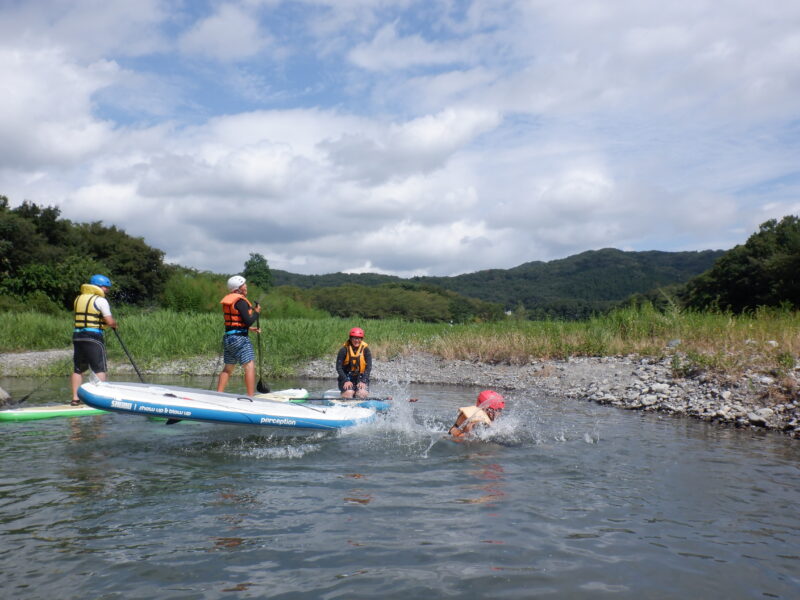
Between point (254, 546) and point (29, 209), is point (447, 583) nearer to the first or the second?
point (254, 546)

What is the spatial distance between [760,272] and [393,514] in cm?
3798

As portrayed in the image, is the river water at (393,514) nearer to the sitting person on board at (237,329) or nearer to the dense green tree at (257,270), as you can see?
the sitting person on board at (237,329)

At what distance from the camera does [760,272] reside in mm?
35844

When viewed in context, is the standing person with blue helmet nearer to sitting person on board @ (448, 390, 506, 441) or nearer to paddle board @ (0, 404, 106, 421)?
paddle board @ (0, 404, 106, 421)

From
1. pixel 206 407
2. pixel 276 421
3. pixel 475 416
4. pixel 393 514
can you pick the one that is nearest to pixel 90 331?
pixel 206 407

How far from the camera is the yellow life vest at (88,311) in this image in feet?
28.6

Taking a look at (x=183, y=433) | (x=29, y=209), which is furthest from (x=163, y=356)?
(x=29, y=209)

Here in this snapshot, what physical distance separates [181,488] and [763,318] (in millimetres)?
14475

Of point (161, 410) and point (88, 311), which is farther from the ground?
point (88, 311)

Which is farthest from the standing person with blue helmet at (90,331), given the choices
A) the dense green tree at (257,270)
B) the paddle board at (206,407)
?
the dense green tree at (257,270)

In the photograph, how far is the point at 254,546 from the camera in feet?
13.9

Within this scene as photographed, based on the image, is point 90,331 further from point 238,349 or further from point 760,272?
point 760,272

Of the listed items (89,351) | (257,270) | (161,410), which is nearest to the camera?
(161,410)

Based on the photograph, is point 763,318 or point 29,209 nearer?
point 763,318
